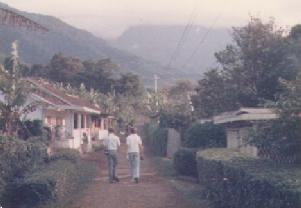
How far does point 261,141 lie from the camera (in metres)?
14.5

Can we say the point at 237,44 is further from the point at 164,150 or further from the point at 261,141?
the point at 261,141

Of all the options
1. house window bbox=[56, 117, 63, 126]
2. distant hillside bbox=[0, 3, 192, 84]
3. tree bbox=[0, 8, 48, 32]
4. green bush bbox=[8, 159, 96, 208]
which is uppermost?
distant hillside bbox=[0, 3, 192, 84]

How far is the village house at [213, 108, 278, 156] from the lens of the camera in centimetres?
2161

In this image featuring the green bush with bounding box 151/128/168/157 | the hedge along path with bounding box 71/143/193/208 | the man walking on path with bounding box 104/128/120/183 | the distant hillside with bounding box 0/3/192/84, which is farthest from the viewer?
the distant hillside with bounding box 0/3/192/84

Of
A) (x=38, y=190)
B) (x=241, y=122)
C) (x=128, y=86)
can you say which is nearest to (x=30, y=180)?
(x=38, y=190)

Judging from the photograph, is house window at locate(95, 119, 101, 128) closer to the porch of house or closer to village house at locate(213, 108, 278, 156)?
the porch of house

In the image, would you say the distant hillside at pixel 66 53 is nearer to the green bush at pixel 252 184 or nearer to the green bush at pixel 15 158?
the green bush at pixel 15 158

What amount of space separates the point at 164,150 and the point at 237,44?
294 inches

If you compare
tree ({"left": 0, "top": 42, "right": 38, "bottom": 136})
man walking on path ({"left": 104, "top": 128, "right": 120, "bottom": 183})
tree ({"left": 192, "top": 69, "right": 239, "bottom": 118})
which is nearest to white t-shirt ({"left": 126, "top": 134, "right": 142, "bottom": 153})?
→ man walking on path ({"left": 104, "top": 128, "right": 120, "bottom": 183})

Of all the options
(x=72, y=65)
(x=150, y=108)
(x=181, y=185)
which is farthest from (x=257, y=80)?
(x=72, y=65)

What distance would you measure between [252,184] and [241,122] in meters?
12.8

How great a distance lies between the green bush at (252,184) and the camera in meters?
8.79

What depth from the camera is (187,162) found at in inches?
902

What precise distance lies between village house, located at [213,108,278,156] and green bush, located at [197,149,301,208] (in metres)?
5.82
